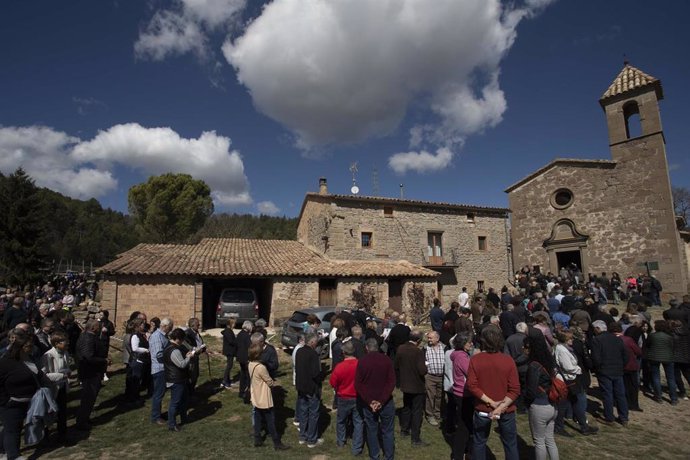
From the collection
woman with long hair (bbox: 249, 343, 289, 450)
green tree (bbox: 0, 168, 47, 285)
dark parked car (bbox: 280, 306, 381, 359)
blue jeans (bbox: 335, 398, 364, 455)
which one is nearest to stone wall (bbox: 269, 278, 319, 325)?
dark parked car (bbox: 280, 306, 381, 359)

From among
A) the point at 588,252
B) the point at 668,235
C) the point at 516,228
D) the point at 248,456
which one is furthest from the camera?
the point at 516,228

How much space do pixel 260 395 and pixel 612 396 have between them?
19.3ft

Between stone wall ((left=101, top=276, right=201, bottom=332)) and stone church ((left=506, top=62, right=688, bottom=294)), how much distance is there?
62.6 ft

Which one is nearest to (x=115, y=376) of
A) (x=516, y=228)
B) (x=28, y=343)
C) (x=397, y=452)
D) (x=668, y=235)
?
(x=28, y=343)

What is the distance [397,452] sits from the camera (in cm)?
509

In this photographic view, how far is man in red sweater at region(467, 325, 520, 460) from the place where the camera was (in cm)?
370

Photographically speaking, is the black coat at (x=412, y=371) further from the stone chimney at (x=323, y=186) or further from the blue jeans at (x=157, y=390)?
the stone chimney at (x=323, y=186)

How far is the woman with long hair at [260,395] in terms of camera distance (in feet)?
16.5

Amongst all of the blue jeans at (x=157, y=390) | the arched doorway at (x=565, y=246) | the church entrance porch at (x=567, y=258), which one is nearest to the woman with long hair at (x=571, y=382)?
the blue jeans at (x=157, y=390)

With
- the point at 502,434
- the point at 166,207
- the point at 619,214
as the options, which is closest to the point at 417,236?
the point at 619,214

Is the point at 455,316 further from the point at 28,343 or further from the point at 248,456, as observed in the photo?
the point at 28,343

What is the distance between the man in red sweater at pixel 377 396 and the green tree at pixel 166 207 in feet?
98.0

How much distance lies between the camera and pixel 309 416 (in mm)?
5371

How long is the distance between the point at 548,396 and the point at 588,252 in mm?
19746
